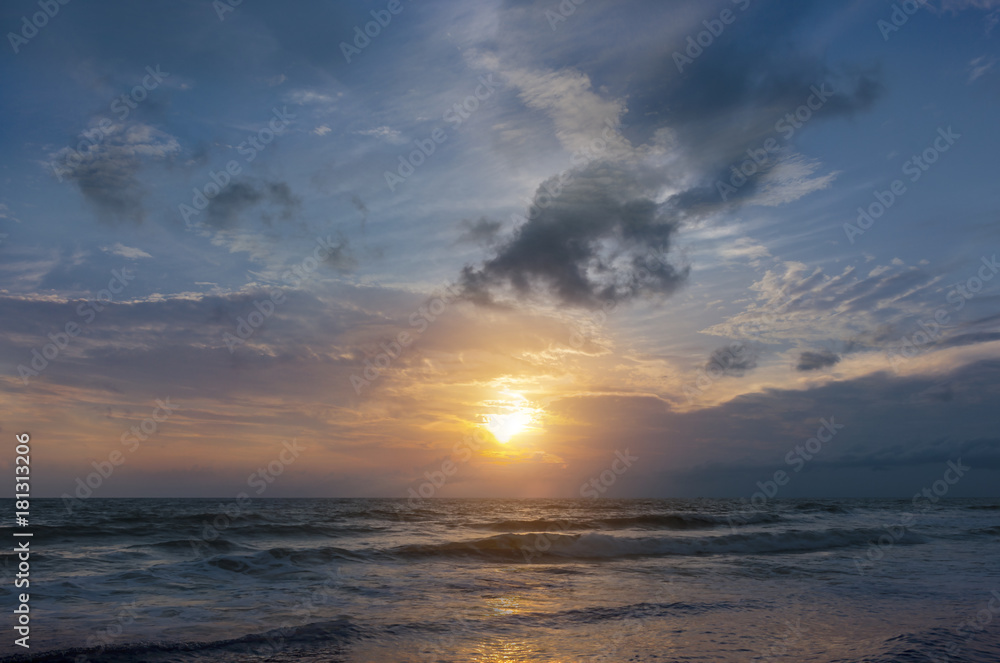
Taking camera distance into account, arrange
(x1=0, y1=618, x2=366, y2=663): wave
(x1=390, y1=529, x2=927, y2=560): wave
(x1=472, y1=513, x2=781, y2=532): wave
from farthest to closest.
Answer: (x1=472, y1=513, x2=781, y2=532): wave
(x1=390, y1=529, x2=927, y2=560): wave
(x1=0, y1=618, x2=366, y2=663): wave

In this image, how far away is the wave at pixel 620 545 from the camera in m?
24.9

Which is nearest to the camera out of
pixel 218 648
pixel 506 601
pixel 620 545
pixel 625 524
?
pixel 218 648

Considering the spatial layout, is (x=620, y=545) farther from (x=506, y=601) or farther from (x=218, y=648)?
(x=218, y=648)

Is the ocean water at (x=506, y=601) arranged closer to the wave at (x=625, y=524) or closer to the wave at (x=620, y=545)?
the wave at (x=620, y=545)

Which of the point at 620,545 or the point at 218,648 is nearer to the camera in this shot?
the point at 218,648

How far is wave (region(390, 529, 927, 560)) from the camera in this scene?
2486 cm

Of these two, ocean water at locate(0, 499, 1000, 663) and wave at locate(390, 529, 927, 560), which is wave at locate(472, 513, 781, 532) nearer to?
wave at locate(390, 529, 927, 560)

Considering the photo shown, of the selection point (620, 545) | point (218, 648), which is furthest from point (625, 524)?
point (218, 648)

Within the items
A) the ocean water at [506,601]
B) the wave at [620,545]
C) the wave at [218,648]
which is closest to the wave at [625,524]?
the wave at [620,545]

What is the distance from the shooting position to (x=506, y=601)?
46.2ft

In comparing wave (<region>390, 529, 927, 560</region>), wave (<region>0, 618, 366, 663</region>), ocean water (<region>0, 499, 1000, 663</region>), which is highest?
wave (<region>0, 618, 366, 663</region>)

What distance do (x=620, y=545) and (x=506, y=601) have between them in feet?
49.9

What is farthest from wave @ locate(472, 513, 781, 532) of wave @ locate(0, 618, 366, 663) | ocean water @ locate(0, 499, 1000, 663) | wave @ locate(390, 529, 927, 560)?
wave @ locate(0, 618, 366, 663)

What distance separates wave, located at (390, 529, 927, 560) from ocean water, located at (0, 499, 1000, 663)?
0.16 metres
